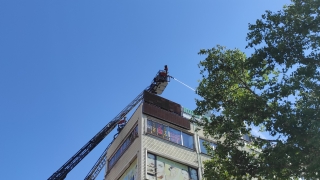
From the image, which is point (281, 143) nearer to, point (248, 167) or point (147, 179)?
point (248, 167)

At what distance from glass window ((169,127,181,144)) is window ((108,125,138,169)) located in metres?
2.56

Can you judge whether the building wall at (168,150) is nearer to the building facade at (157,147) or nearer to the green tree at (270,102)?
the building facade at (157,147)

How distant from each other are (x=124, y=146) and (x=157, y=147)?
372 cm

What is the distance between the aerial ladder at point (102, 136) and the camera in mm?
34844

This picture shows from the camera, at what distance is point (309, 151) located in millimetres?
14094

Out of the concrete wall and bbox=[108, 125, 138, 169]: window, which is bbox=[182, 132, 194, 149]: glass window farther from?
bbox=[108, 125, 138, 169]: window

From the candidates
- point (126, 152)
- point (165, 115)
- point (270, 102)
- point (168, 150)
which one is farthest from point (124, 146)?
point (270, 102)

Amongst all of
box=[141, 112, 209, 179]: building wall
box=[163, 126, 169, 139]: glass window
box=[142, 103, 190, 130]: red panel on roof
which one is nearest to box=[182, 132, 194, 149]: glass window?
box=[141, 112, 209, 179]: building wall

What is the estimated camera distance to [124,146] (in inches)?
1038

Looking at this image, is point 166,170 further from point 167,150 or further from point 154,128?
point 154,128

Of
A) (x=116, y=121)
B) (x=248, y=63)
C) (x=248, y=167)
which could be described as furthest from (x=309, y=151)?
(x=116, y=121)

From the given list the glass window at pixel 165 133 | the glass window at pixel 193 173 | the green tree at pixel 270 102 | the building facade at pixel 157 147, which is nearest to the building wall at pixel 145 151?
the building facade at pixel 157 147

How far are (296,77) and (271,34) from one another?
234cm

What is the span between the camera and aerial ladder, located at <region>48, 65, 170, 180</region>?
34844 mm
